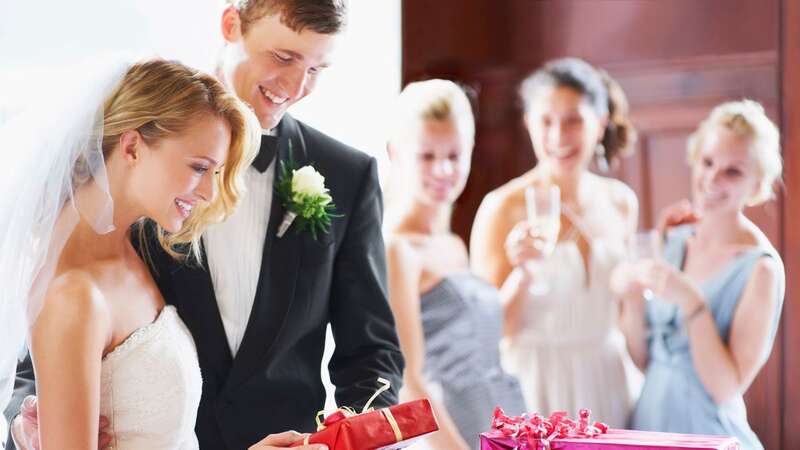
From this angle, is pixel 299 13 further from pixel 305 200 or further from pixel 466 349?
pixel 466 349

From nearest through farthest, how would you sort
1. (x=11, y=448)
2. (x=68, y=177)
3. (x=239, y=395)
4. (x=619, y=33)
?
(x=68, y=177)
(x=11, y=448)
(x=239, y=395)
(x=619, y=33)

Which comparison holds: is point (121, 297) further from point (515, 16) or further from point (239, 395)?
point (515, 16)

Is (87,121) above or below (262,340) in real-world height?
above

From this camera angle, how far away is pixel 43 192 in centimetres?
231

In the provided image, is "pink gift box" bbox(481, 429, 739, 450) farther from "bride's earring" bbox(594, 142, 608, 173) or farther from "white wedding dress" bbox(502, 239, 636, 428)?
"bride's earring" bbox(594, 142, 608, 173)

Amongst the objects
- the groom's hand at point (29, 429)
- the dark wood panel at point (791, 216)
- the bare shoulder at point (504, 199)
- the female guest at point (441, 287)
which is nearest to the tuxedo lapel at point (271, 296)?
the groom's hand at point (29, 429)

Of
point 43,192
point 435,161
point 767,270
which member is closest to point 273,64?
point 43,192

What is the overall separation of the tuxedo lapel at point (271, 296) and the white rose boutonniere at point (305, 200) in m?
0.03

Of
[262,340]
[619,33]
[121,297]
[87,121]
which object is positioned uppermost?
[619,33]

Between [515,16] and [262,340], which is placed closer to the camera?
[262,340]

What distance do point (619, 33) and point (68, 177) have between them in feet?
7.65

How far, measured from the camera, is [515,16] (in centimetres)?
423

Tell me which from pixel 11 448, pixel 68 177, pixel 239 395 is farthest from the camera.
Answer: pixel 239 395

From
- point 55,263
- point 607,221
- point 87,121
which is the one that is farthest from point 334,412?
point 607,221
